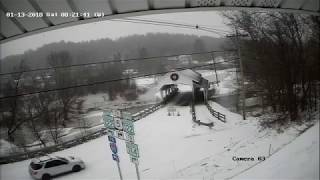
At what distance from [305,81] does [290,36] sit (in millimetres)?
415

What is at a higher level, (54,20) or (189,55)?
(54,20)

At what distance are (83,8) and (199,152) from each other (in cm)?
137

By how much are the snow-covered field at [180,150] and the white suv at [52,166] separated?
39 mm

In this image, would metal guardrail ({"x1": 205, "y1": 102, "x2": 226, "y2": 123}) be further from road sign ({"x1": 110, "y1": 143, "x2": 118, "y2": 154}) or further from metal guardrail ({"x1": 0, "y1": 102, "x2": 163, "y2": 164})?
road sign ({"x1": 110, "y1": 143, "x2": 118, "y2": 154})

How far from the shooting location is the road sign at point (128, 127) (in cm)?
265

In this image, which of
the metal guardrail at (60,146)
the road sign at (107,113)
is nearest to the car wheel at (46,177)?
the metal guardrail at (60,146)

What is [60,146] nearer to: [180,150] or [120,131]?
[120,131]

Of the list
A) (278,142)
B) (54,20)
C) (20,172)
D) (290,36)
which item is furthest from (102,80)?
(290,36)

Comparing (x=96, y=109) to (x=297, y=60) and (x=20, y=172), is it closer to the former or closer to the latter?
(x=20, y=172)

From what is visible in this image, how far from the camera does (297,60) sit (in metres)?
3.15

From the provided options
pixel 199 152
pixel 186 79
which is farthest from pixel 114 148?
pixel 186 79

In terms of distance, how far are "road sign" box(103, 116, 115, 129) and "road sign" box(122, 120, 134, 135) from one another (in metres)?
0.08

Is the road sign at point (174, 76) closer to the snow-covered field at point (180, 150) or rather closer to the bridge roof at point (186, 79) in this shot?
the bridge roof at point (186, 79)

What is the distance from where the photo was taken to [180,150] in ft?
9.02
